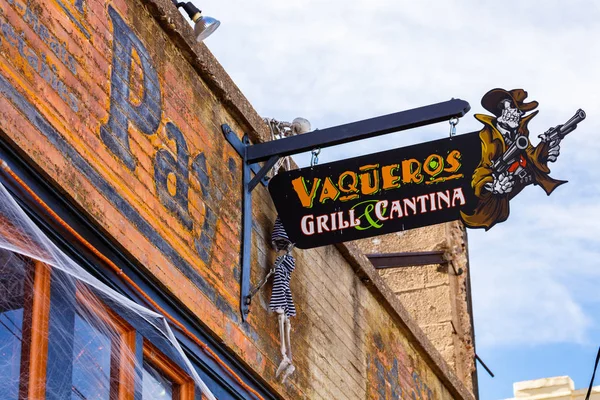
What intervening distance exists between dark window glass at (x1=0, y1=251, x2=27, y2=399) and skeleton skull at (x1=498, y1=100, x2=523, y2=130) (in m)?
4.51

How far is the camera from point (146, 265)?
9617 millimetres

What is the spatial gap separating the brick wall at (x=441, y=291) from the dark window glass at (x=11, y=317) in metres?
11.2

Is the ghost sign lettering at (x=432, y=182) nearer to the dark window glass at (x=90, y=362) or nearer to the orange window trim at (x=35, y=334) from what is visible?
the dark window glass at (x=90, y=362)

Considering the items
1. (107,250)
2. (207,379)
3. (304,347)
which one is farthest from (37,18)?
(304,347)

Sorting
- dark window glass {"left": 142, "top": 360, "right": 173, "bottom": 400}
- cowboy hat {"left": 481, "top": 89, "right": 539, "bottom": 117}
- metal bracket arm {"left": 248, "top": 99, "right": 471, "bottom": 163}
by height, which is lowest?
dark window glass {"left": 142, "top": 360, "right": 173, "bottom": 400}

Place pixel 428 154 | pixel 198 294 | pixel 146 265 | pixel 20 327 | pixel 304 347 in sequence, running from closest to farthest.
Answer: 1. pixel 20 327
2. pixel 146 265
3. pixel 198 294
4. pixel 428 154
5. pixel 304 347

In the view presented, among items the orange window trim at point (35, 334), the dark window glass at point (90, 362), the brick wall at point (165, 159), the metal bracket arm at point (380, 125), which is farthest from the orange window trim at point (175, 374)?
the metal bracket arm at point (380, 125)

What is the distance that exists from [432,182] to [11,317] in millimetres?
4130

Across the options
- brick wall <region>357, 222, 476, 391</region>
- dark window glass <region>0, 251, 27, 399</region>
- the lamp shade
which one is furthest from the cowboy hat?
brick wall <region>357, 222, 476, 391</region>

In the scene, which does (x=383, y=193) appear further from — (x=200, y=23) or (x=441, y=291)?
(x=441, y=291)

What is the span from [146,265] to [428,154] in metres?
2.55

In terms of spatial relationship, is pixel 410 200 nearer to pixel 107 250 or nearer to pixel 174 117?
pixel 174 117

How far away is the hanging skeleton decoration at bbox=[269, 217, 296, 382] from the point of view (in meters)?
Result: 11.4

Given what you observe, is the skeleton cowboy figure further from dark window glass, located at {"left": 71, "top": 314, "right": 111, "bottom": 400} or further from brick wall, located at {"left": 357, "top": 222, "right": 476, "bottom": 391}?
brick wall, located at {"left": 357, "top": 222, "right": 476, "bottom": 391}
